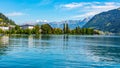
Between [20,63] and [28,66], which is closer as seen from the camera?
[28,66]

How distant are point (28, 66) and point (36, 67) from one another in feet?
4.68

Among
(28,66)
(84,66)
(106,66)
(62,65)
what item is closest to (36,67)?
(28,66)

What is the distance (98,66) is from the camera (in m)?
43.1

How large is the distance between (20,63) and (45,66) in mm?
4733

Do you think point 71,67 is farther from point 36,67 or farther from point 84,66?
point 36,67

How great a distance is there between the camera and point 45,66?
139ft

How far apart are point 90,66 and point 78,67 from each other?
2245 millimetres

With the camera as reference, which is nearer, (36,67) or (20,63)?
(36,67)

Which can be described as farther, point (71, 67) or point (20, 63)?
point (20, 63)

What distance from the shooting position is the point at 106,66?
1703 inches

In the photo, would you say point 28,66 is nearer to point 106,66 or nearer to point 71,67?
point 71,67

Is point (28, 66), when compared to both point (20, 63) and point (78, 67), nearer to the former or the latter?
point (20, 63)

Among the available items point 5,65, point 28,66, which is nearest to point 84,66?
point 28,66

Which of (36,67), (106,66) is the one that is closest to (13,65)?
(36,67)
